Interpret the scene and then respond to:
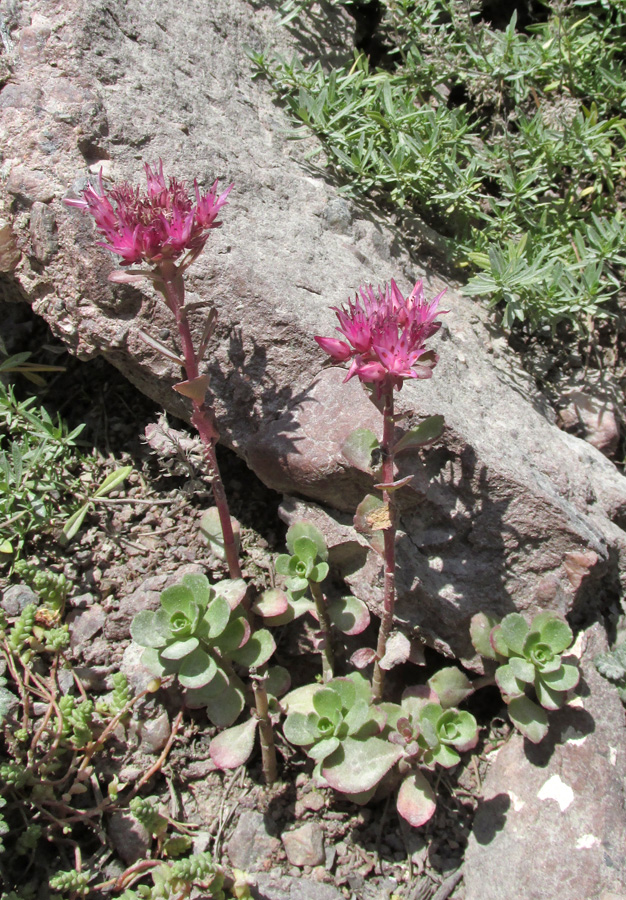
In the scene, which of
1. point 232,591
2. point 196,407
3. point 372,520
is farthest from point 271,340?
point 232,591

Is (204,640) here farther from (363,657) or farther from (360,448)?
(360,448)

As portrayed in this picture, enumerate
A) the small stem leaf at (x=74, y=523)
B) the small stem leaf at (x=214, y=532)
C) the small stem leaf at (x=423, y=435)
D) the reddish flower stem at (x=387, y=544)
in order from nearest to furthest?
the reddish flower stem at (x=387, y=544) → the small stem leaf at (x=423, y=435) → the small stem leaf at (x=214, y=532) → the small stem leaf at (x=74, y=523)

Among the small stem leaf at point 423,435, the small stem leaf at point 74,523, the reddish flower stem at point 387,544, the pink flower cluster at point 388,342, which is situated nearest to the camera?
the pink flower cluster at point 388,342

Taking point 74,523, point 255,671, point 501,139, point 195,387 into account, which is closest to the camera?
point 195,387

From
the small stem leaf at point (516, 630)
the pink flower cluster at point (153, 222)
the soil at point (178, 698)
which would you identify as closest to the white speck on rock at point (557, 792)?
the soil at point (178, 698)

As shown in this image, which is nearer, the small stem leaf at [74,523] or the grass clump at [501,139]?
the small stem leaf at [74,523]

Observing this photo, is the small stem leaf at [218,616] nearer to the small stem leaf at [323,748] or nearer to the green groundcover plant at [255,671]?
the green groundcover plant at [255,671]
